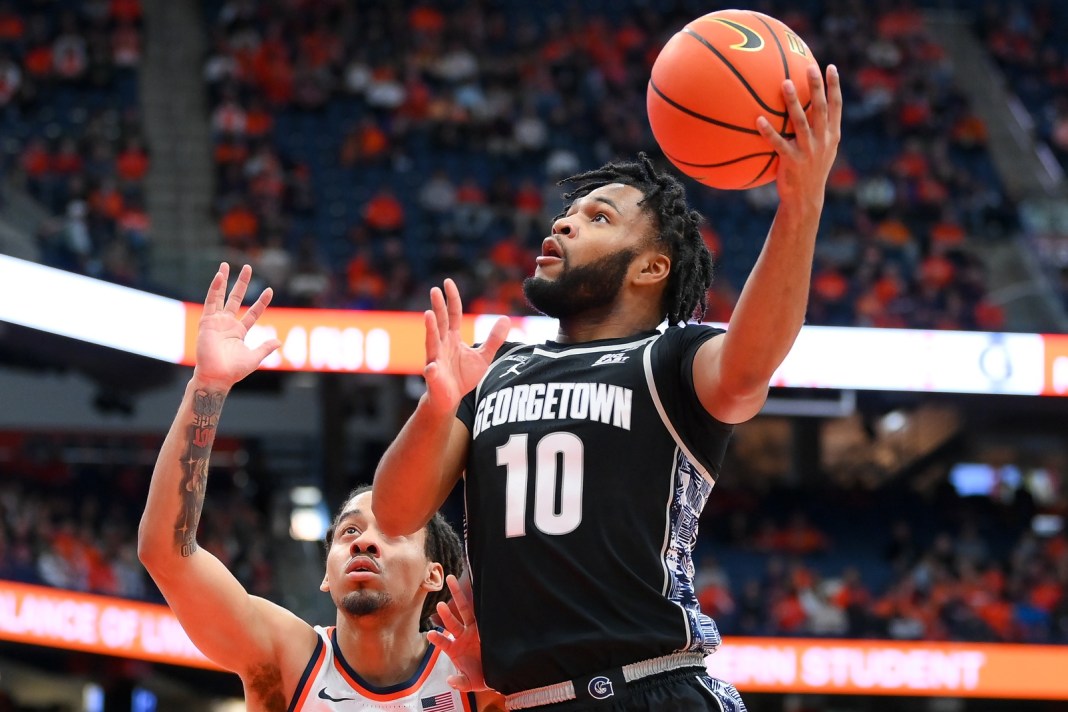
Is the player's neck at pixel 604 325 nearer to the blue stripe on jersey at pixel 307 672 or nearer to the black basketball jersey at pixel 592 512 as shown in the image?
the black basketball jersey at pixel 592 512

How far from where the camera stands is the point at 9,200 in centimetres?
1461

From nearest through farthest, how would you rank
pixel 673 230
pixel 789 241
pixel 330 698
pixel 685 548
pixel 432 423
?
pixel 789 241 → pixel 432 423 → pixel 685 548 → pixel 673 230 → pixel 330 698

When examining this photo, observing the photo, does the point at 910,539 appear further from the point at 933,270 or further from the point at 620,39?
the point at 620,39

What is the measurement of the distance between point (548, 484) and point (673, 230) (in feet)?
2.63

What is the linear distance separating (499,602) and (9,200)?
12416 millimetres

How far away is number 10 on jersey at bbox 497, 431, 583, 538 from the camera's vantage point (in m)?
3.42

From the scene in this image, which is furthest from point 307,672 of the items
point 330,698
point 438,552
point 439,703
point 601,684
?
point 601,684

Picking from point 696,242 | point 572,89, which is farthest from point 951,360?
point 696,242

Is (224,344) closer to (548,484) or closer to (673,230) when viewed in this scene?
(548,484)

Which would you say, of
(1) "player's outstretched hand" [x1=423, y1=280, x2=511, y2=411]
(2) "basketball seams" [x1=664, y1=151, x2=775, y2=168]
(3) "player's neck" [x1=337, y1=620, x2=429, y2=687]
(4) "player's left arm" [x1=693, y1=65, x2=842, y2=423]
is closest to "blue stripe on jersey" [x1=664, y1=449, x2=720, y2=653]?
(4) "player's left arm" [x1=693, y1=65, x2=842, y2=423]

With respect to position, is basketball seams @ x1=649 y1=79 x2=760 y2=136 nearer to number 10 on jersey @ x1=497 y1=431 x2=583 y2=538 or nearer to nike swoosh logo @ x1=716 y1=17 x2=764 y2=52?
nike swoosh logo @ x1=716 y1=17 x2=764 y2=52

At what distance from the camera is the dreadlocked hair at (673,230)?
3848mm

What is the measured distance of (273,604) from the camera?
441 cm

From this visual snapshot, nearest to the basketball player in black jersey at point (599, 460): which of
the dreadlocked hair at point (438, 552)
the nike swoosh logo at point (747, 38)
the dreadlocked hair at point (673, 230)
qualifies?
the dreadlocked hair at point (673, 230)
